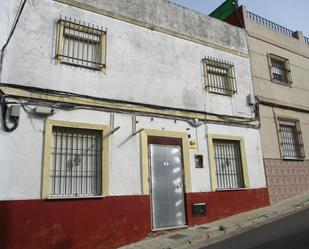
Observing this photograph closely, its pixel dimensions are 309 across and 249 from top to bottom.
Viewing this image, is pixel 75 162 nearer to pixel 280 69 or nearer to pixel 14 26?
pixel 14 26

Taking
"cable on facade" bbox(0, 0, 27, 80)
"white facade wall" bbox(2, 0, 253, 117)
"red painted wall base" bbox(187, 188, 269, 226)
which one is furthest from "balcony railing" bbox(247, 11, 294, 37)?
"cable on facade" bbox(0, 0, 27, 80)

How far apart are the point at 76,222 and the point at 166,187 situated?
259cm

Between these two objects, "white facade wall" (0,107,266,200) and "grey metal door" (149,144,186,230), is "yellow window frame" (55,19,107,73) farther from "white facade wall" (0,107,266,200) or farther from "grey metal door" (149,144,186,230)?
"grey metal door" (149,144,186,230)

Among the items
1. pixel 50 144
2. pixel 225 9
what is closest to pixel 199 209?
pixel 50 144

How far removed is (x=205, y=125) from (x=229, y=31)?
3.84m

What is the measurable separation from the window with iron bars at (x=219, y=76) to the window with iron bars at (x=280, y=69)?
229cm

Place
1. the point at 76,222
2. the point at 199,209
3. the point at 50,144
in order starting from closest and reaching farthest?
1. the point at 76,222
2. the point at 50,144
3. the point at 199,209

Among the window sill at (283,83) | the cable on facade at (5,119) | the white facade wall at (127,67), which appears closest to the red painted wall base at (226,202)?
the white facade wall at (127,67)

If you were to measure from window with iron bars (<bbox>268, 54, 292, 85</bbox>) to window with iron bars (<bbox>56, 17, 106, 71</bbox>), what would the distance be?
689cm

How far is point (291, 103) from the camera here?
1297cm

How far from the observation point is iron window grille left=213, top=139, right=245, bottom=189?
33.8ft

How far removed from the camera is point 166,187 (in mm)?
8977

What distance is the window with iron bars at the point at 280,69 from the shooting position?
513 inches

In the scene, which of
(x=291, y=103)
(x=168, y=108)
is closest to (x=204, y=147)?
(x=168, y=108)
